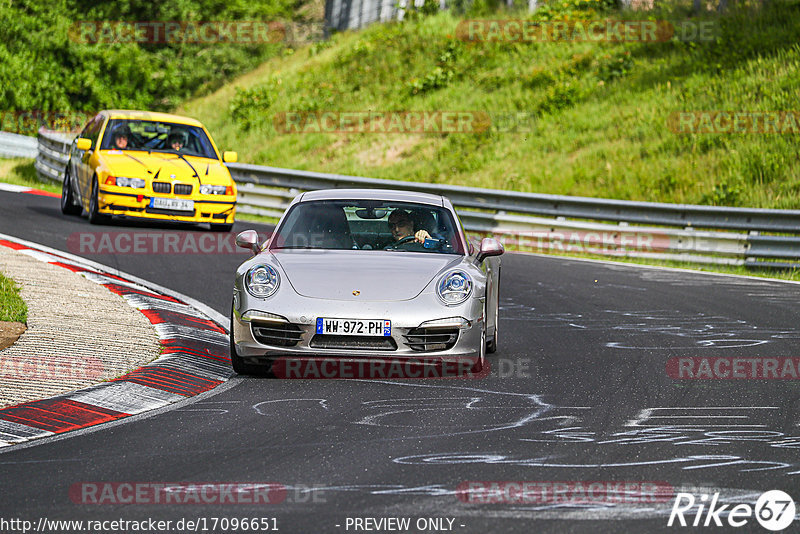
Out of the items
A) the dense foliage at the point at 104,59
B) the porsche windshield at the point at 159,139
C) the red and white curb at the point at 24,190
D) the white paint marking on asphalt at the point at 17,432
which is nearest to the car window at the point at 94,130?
the porsche windshield at the point at 159,139

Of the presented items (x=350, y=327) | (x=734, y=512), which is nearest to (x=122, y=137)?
(x=350, y=327)

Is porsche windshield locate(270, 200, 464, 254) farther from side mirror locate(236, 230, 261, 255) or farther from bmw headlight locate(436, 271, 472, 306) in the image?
bmw headlight locate(436, 271, 472, 306)

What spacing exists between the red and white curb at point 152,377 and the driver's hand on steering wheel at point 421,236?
1.63 metres

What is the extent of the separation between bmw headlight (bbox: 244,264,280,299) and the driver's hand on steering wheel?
4.19 ft

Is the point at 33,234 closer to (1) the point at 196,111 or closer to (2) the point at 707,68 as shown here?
(2) the point at 707,68

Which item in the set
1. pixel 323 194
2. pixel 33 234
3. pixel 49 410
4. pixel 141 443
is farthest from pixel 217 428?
pixel 33 234

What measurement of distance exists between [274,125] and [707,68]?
12.9 meters

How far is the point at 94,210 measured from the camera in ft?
53.0

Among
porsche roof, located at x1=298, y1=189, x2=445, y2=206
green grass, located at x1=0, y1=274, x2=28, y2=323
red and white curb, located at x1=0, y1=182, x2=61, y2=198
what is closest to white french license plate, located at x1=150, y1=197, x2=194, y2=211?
green grass, located at x1=0, y1=274, x2=28, y2=323

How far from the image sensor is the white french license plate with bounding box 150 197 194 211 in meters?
16.0

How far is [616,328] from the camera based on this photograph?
10.6 meters

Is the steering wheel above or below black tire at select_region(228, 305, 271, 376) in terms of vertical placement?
above

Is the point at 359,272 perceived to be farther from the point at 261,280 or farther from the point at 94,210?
the point at 94,210

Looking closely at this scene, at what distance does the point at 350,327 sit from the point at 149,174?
923 centimetres
